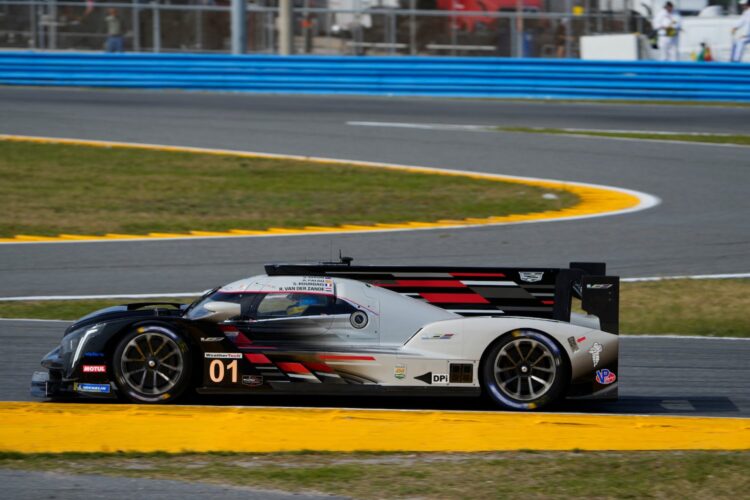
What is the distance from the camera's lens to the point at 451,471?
234 inches

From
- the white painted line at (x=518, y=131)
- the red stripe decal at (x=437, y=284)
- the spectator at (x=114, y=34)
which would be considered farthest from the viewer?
the spectator at (x=114, y=34)

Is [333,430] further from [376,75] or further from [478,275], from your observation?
[376,75]

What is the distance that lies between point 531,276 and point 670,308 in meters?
3.36

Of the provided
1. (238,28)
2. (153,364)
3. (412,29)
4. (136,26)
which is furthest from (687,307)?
(136,26)

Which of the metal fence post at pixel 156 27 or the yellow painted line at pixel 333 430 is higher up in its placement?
the metal fence post at pixel 156 27

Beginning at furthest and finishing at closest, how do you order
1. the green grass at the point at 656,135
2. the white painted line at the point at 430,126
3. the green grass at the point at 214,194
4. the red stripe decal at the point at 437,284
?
the white painted line at the point at 430,126, the green grass at the point at 656,135, the green grass at the point at 214,194, the red stripe decal at the point at 437,284

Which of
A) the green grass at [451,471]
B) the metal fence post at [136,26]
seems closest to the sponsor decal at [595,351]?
the green grass at [451,471]

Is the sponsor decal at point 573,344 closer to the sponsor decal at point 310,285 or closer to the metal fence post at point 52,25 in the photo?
the sponsor decal at point 310,285

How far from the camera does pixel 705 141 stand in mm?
20172

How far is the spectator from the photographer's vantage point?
27.3m

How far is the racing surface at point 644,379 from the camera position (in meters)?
7.44

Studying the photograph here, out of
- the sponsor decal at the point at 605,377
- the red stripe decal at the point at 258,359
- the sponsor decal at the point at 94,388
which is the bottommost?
the sponsor decal at the point at 94,388

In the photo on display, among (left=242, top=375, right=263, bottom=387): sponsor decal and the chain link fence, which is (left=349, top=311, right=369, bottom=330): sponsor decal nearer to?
(left=242, top=375, right=263, bottom=387): sponsor decal

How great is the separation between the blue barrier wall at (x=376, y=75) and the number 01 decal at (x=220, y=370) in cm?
1868
